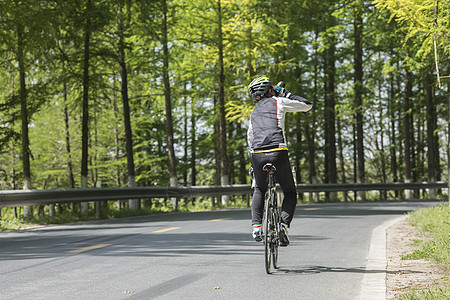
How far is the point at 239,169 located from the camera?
42938mm

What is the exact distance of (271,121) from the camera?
6754 mm

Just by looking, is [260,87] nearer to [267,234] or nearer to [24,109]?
[267,234]

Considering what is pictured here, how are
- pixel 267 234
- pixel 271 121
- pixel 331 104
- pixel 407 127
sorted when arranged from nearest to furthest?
pixel 267 234 → pixel 271 121 → pixel 407 127 → pixel 331 104

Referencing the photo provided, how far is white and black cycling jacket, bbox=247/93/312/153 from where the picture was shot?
21.9ft

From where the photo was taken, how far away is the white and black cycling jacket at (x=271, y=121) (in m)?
6.67

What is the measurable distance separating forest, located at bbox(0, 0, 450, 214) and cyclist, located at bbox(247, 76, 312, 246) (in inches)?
115

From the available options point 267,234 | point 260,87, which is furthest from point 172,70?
point 267,234

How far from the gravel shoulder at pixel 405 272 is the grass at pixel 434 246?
12 centimetres

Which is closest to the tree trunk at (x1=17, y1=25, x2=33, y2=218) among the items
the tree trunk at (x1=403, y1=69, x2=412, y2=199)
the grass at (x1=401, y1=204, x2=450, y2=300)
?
the grass at (x1=401, y1=204, x2=450, y2=300)

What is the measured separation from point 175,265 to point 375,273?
249cm

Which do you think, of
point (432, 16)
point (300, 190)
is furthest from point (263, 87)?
point (300, 190)

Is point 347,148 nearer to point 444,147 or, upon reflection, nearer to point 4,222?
point 444,147

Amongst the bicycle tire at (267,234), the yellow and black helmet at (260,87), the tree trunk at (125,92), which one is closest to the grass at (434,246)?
the bicycle tire at (267,234)

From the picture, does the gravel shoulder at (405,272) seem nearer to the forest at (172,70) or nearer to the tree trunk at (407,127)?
the forest at (172,70)
